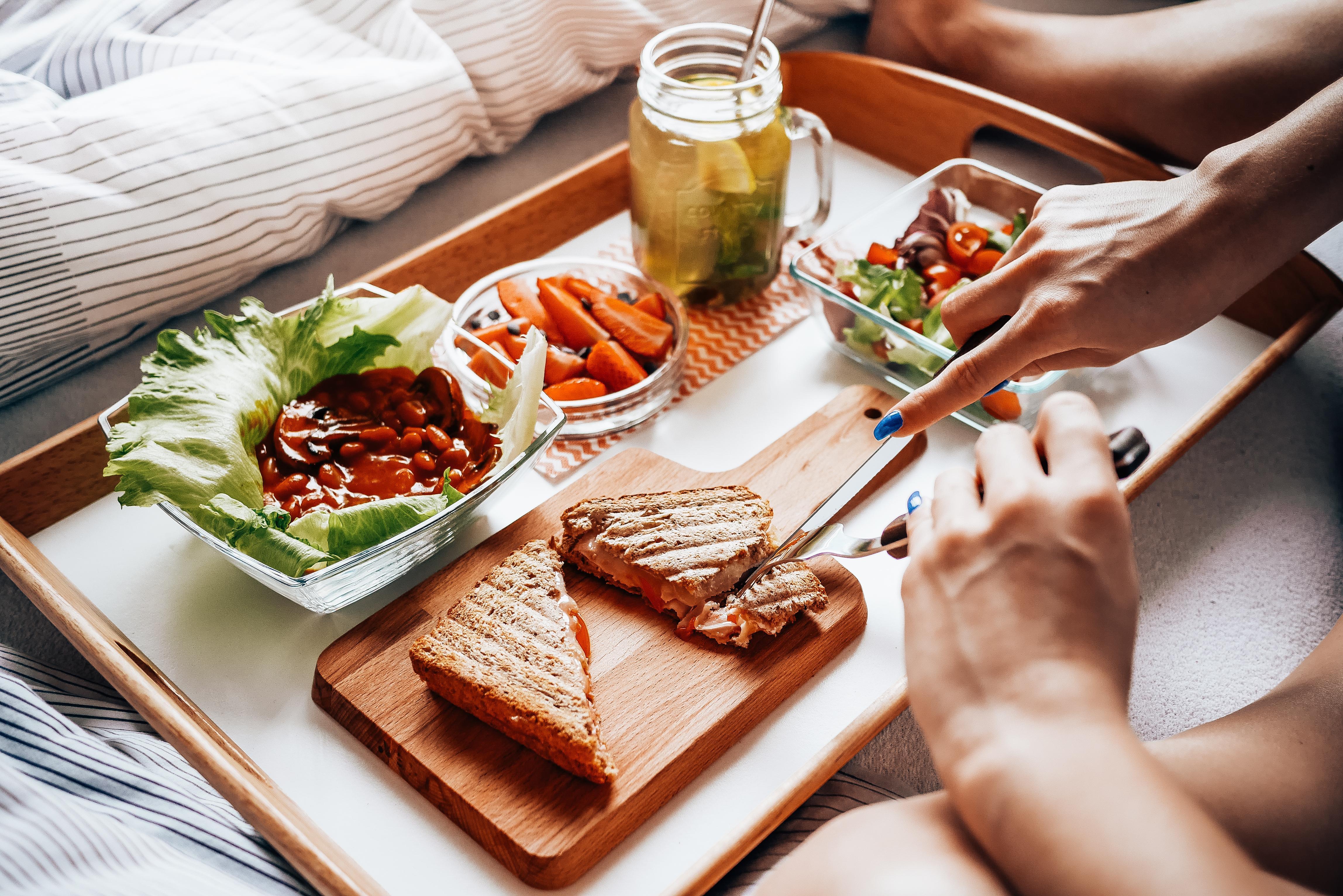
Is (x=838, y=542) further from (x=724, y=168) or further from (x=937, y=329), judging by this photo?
(x=724, y=168)

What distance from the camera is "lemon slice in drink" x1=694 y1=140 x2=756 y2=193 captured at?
1316 millimetres

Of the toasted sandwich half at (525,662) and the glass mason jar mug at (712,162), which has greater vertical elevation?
the glass mason jar mug at (712,162)

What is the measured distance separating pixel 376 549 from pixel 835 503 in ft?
1.56

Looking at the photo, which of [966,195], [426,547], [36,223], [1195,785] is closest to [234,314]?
[36,223]

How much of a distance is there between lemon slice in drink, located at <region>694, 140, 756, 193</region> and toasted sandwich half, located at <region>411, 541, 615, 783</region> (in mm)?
570

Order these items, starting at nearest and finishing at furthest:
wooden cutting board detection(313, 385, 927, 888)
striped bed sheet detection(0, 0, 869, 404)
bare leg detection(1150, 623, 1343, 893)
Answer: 1. bare leg detection(1150, 623, 1343, 893)
2. wooden cutting board detection(313, 385, 927, 888)
3. striped bed sheet detection(0, 0, 869, 404)

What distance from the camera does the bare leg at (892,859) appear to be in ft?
2.19

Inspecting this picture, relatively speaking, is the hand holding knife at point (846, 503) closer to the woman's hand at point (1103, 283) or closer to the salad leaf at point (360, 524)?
the woman's hand at point (1103, 283)

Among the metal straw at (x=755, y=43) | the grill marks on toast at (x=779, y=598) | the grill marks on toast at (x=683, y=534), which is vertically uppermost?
the metal straw at (x=755, y=43)

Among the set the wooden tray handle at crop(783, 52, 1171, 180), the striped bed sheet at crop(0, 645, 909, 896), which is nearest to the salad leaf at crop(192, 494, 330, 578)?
the striped bed sheet at crop(0, 645, 909, 896)

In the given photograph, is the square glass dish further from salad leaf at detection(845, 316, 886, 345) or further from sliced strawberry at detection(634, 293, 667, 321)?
sliced strawberry at detection(634, 293, 667, 321)

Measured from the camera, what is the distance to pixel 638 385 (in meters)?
1.25

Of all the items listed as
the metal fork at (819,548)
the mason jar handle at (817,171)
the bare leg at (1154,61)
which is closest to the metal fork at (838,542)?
the metal fork at (819,548)

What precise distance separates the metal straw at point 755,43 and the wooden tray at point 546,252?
33 centimetres
